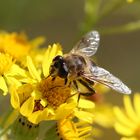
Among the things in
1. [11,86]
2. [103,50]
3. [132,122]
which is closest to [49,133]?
[11,86]

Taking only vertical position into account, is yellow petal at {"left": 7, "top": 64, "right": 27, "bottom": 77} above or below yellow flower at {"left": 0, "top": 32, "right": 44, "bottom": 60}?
below

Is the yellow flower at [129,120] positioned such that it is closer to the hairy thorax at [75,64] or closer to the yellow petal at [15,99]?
the hairy thorax at [75,64]

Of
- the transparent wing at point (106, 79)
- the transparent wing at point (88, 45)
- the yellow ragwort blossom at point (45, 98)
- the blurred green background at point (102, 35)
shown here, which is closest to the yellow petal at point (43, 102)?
the yellow ragwort blossom at point (45, 98)

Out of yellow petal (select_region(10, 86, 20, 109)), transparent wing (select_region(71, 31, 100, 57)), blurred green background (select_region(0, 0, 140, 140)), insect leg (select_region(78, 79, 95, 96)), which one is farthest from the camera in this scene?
blurred green background (select_region(0, 0, 140, 140))

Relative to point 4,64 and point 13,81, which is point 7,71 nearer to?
point 4,64

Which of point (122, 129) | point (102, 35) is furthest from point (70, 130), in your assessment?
point (102, 35)

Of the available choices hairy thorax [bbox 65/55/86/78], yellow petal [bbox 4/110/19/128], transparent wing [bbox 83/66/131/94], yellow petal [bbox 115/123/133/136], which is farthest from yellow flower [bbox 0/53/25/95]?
yellow petal [bbox 115/123/133/136]

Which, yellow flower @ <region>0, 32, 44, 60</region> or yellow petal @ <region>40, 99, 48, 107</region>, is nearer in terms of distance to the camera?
yellow petal @ <region>40, 99, 48, 107</region>

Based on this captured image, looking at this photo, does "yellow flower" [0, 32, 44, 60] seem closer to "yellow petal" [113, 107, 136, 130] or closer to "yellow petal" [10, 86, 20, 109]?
"yellow petal" [113, 107, 136, 130]

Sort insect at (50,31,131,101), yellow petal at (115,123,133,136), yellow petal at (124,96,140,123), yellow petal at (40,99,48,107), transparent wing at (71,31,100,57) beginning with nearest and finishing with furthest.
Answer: yellow petal at (40,99,48,107) < insect at (50,31,131,101) < transparent wing at (71,31,100,57) < yellow petal at (115,123,133,136) < yellow petal at (124,96,140,123)

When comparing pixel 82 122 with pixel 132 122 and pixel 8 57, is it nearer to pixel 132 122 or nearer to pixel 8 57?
pixel 8 57
